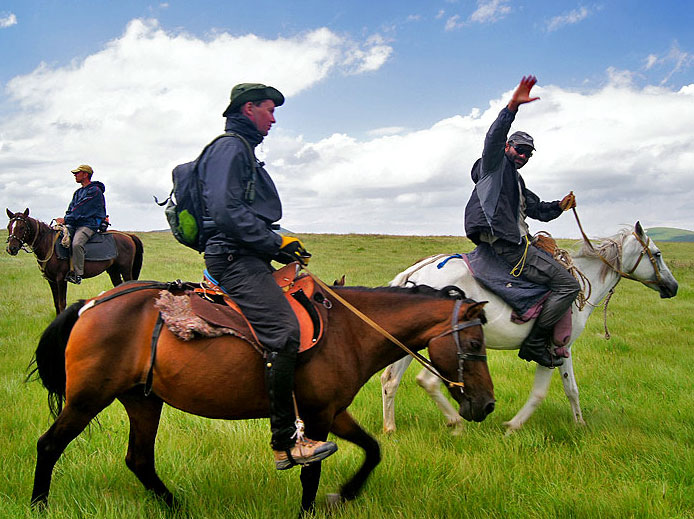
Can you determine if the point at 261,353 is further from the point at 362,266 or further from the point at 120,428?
the point at 362,266

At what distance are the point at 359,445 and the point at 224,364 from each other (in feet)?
4.54

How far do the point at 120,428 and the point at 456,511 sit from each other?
3.75 meters

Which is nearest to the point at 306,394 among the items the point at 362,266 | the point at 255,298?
the point at 255,298

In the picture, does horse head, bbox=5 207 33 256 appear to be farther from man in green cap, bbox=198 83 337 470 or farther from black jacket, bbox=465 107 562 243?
black jacket, bbox=465 107 562 243

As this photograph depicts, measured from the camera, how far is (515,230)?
19.6 feet

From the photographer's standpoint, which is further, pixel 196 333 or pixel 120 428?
pixel 120 428

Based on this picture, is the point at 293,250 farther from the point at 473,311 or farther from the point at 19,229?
the point at 19,229

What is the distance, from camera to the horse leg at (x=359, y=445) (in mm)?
4238

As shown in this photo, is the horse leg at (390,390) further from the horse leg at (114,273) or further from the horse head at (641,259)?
the horse leg at (114,273)

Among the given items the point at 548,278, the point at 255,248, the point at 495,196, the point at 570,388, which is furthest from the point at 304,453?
the point at 570,388

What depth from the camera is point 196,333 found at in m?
3.76

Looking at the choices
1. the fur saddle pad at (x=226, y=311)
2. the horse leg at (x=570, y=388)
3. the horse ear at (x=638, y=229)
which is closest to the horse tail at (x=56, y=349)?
the fur saddle pad at (x=226, y=311)

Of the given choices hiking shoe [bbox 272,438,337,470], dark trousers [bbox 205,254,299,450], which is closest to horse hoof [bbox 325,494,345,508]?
hiking shoe [bbox 272,438,337,470]

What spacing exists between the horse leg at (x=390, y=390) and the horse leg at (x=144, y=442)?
2.73 metres
